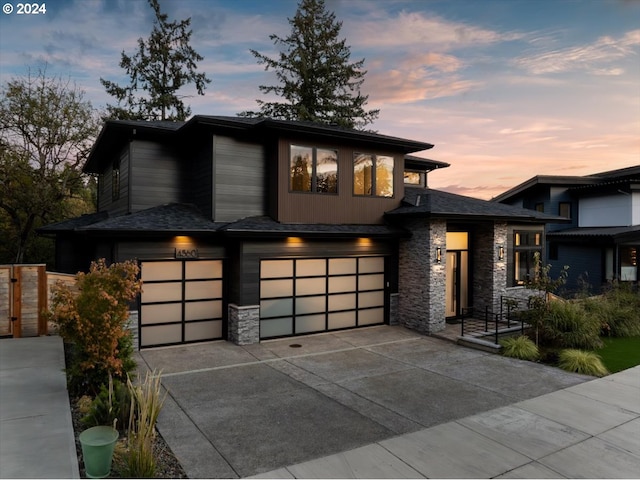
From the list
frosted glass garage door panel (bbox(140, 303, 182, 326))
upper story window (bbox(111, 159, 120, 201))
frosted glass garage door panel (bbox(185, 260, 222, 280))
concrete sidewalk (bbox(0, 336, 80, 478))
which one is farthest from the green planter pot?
upper story window (bbox(111, 159, 120, 201))

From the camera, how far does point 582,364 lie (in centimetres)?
970

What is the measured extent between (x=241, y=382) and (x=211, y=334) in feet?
13.4

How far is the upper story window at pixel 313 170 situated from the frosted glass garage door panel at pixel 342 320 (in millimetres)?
4434

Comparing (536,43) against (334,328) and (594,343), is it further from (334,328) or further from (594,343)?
(334,328)

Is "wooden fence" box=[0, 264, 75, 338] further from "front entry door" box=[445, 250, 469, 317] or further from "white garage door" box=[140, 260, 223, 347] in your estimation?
"front entry door" box=[445, 250, 469, 317]

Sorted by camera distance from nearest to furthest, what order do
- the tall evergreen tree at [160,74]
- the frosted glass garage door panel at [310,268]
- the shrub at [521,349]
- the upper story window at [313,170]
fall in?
the shrub at [521,349]
the frosted glass garage door panel at [310,268]
the upper story window at [313,170]
the tall evergreen tree at [160,74]

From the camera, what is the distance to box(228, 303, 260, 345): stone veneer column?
39.4ft

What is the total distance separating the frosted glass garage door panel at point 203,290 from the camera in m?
12.1

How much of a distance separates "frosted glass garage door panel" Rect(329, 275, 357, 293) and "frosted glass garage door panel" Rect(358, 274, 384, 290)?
1.00ft

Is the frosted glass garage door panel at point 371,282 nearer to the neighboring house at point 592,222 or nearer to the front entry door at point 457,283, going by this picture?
the front entry door at point 457,283

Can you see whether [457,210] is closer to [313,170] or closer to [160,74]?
[313,170]

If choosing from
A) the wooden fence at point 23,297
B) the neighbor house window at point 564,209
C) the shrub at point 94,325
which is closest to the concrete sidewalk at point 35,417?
the shrub at point 94,325

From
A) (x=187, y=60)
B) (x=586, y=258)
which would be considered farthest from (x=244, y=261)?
(x=187, y=60)

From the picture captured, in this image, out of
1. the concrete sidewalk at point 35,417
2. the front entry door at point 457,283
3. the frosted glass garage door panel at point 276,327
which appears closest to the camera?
the concrete sidewalk at point 35,417
